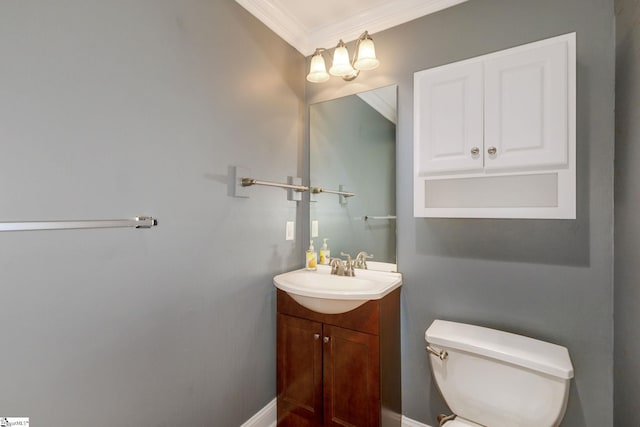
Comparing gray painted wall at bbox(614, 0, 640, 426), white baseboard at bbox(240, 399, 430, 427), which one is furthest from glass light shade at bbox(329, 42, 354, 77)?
white baseboard at bbox(240, 399, 430, 427)

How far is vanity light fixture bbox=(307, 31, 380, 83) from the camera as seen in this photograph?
161cm

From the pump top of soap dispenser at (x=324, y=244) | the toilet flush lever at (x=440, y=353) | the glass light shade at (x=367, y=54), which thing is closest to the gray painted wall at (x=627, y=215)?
the toilet flush lever at (x=440, y=353)

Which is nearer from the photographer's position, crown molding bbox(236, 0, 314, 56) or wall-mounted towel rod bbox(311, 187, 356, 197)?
crown molding bbox(236, 0, 314, 56)

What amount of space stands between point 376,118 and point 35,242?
66.8 inches

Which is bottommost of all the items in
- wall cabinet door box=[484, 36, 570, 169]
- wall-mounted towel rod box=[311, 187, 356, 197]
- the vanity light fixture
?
wall-mounted towel rod box=[311, 187, 356, 197]

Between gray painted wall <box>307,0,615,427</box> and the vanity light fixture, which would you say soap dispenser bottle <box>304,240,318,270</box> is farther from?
the vanity light fixture

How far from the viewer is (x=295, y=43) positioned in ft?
6.42

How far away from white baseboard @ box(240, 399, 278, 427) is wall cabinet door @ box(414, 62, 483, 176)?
63.2 inches

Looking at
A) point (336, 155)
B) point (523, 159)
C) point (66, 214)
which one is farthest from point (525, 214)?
point (66, 214)

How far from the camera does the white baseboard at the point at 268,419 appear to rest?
1609mm

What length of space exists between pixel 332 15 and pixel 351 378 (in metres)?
2.10

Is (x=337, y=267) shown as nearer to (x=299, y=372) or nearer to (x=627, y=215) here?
(x=299, y=372)

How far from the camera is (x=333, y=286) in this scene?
68.2 inches

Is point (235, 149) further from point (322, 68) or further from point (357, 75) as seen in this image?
point (357, 75)
